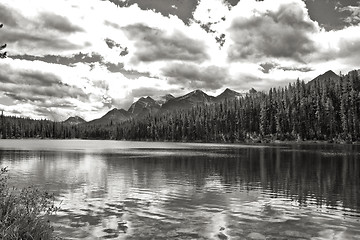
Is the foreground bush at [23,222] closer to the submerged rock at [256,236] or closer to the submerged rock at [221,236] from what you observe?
the submerged rock at [221,236]

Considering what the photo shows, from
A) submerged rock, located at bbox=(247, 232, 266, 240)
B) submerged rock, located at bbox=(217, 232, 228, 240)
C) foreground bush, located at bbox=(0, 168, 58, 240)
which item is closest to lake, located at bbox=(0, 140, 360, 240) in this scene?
submerged rock, located at bbox=(247, 232, 266, 240)

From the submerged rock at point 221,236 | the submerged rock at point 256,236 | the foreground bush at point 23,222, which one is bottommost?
the submerged rock at point 221,236

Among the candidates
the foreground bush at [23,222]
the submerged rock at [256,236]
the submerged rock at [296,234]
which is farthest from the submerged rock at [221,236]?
the foreground bush at [23,222]

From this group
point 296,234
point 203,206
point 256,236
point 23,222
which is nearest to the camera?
point 23,222

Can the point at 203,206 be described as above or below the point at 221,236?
below

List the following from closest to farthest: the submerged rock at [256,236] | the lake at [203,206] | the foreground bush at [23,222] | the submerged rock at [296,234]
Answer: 1. the foreground bush at [23,222]
2. the submerged rock at [256,236]
3. the submerged rock at [296,234]
4. the lake at [203,206]

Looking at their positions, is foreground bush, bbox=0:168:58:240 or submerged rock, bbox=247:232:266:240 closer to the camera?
foreground bush, bbox=0:168:58:240

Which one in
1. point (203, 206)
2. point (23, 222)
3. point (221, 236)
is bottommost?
point (203, 206)

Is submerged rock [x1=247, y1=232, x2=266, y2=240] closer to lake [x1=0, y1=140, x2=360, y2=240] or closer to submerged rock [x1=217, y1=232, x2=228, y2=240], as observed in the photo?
lake [x1=0, y1=140, x2=360, y2=240]

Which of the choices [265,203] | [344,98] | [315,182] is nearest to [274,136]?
[344,98]

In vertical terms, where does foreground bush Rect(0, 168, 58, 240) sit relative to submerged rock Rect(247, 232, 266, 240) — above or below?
above

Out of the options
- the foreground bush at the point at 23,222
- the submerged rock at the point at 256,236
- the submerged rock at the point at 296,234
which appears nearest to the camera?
the foreground bush at the point at 23,222

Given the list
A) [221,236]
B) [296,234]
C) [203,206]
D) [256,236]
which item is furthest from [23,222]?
[203,206]

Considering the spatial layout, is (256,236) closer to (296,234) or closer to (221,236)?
Answer: (221,236)
